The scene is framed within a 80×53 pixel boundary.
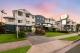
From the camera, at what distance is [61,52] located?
18828 millimetres

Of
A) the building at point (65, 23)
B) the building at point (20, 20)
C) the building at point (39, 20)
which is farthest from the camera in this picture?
the building at point (65, 23)

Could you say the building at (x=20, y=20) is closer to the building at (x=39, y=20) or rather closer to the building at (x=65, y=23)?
the building at (x=39, y=20)

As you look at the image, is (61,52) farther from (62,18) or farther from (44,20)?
(62,18)

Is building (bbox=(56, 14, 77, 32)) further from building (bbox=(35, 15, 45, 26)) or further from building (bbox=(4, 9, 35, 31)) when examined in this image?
building (bbox=(4, 9, 35, 31))

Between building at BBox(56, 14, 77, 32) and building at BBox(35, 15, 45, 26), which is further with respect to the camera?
building at BBox(56, 14, 77, 32)

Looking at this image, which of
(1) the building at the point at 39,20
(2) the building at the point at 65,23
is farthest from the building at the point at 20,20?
(2) the building at the point at 65,23

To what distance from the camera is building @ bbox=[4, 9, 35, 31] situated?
54475 millimetres

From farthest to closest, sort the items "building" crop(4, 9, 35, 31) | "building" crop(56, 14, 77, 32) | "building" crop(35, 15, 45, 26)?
"building" crop(56, 14, 77, 32)
"building" crop(35, 15, 45, 26)
"building" crop(4, 9, 35, 31)

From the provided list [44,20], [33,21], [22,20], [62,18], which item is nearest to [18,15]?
[22,20]

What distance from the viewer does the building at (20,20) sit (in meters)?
54.5

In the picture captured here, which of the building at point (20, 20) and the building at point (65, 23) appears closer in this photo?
the building at point (20, 20)

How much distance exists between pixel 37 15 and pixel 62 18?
73.4ft

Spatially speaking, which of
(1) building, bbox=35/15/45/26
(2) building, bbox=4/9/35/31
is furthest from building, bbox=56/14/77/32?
(2) building, bbox=4/9/35/31

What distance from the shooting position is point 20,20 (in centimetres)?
5878
